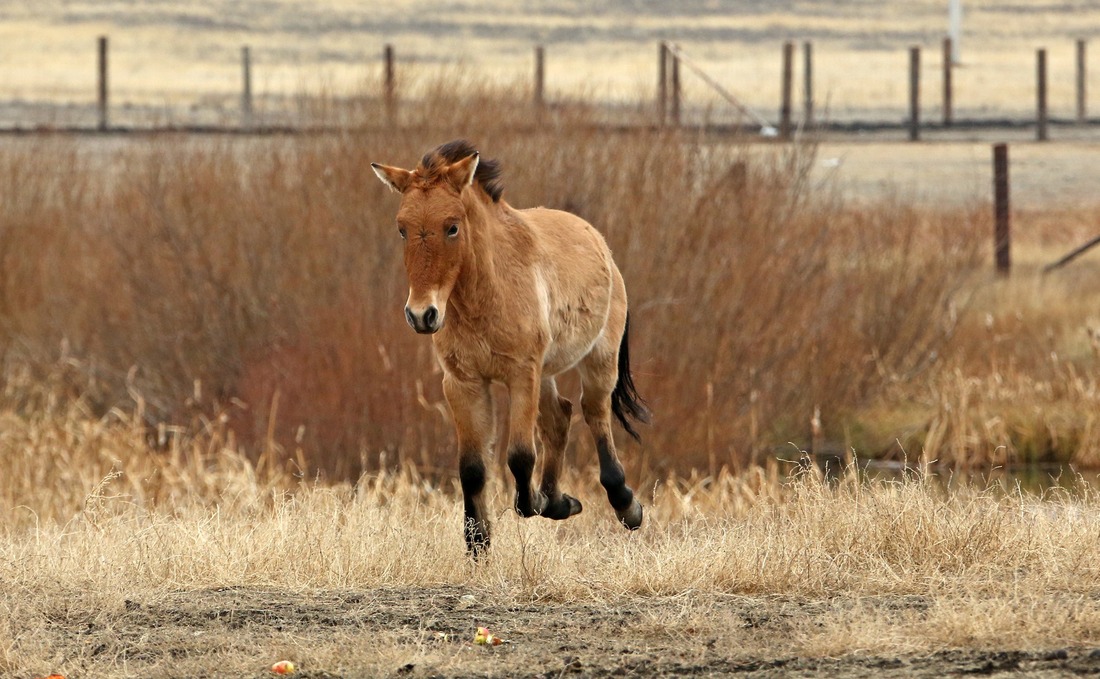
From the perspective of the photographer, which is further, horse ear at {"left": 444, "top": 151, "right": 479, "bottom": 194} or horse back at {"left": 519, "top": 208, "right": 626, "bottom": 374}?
horse back at {"left": 519, "top": 208, "right": 626, "bottom": 374}

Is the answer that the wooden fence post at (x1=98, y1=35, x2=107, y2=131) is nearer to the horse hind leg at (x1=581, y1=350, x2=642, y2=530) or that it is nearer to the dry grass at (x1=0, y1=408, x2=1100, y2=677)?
the dry grass at (x1=0, y1=408, x2=1100, y2=677)

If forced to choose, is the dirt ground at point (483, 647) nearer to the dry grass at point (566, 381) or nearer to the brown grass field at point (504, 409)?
the brown grass field at point (504, 409)

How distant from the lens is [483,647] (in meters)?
A: 6.28

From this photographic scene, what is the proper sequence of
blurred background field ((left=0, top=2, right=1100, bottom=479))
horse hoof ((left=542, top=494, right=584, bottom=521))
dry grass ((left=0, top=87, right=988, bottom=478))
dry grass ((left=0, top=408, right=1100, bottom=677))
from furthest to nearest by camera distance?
1. blurred background field ((left=0, top=2, right=1100, bottom=479))
2. dry grass ((left=0, top=87, right=988, bottom=478))
3. horse hoof ((left=542, top=494, right=584, bottom=521))
4. dry grass ((left=0, top=408, right=1100, bottom=677))

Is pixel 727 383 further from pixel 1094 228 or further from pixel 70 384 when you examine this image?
pixel 1094 228

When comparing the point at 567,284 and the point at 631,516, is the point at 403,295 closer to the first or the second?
the point at 631,516

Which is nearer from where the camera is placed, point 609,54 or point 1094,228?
point 1094,228

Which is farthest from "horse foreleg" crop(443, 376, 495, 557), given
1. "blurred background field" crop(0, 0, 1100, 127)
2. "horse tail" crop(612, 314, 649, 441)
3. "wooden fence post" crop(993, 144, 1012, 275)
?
"blurred background field" crop(0, 0, 1100, 127)

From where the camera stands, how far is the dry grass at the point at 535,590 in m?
6.14

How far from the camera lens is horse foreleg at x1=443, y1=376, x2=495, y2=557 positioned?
7.06 m

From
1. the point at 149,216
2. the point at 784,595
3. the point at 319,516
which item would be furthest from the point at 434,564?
the point at 149,216

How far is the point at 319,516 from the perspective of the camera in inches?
332

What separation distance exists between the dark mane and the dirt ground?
5.52ft

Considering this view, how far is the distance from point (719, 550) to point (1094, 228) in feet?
66.7
